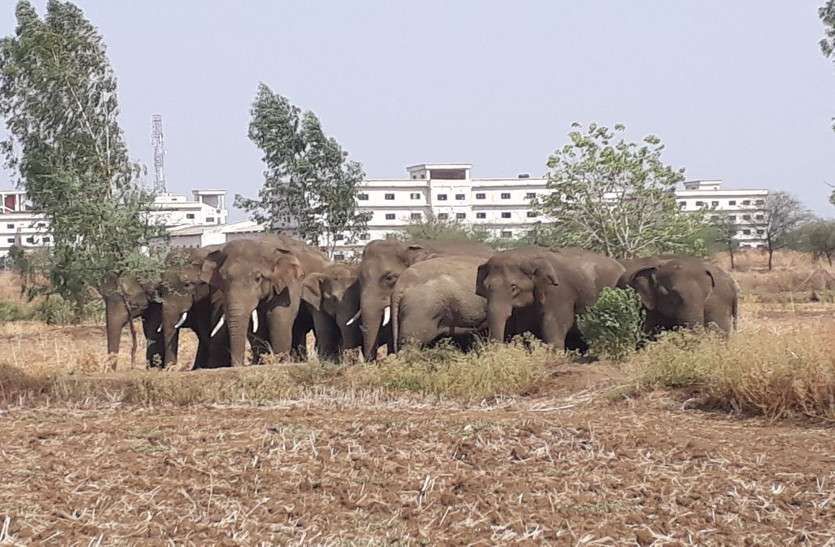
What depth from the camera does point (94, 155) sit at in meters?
21.9

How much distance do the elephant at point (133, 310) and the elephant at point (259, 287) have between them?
3.67ft

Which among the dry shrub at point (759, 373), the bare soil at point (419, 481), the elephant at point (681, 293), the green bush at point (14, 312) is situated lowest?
the green bush at point (14, 312)

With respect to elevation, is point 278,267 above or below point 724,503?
above

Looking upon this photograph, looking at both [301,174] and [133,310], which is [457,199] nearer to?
[301,174]

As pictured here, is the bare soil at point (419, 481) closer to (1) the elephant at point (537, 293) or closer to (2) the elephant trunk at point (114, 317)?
(1) the elephant at point (537, 293)

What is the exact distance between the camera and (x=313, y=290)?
22.0 metres

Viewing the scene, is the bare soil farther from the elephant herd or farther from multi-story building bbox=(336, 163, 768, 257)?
multi-story building bbox=(336, 163, 768, 257)

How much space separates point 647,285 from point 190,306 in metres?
7.94

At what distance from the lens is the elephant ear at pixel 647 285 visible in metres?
19.5

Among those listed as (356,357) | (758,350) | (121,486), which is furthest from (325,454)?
(356,357)

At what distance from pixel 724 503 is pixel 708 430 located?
3.00 metres

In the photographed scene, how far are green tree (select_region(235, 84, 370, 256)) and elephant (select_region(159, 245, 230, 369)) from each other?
43.1 feet

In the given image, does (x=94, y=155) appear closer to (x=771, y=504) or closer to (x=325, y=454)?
(x=325, y=454)

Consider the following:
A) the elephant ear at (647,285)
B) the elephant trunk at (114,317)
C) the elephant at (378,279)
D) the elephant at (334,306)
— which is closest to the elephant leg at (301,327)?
the elephant at (334,306)
